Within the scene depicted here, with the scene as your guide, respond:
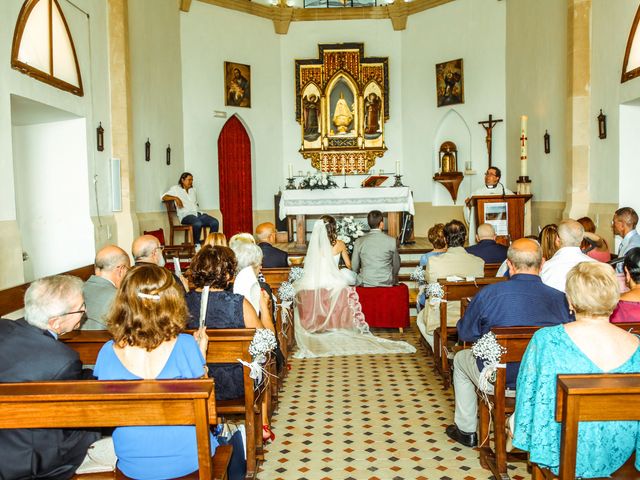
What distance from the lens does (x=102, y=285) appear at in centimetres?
396

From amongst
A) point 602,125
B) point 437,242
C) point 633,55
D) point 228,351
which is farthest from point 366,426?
point 602,125

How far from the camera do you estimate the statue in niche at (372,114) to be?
46.7 feet

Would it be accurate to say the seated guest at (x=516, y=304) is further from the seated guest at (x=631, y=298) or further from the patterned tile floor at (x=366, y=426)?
the patterned tile floor at (x=366, y=426)

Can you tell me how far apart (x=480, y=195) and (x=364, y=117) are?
16.8 feet

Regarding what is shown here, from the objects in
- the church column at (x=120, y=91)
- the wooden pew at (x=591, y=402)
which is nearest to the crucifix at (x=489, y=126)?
the church column at (x=120, y=91)

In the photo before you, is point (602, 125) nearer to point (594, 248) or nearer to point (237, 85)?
point (594, 248)

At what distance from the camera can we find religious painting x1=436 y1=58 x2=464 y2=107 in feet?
42.8

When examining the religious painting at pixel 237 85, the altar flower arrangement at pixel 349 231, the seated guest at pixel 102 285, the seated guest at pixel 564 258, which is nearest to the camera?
the seated guest at pixel 102 285

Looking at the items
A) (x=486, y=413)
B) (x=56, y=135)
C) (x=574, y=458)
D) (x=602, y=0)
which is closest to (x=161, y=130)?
(x=56, y=135)

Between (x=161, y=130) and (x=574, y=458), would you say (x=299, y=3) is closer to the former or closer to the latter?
(x=161, y=130)

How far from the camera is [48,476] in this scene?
8.36 ft

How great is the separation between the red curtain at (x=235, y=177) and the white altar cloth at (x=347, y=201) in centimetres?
255

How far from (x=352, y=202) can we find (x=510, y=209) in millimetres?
2973

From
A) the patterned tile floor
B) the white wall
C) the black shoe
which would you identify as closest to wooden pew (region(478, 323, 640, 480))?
the patterned tile floor
